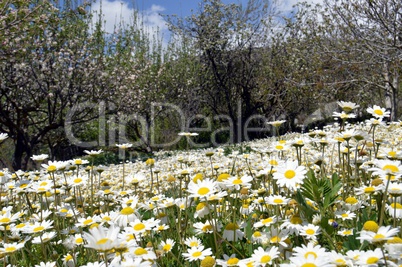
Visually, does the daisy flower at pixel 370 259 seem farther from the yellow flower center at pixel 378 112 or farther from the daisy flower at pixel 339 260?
the yellow flower center at pixel 378 112

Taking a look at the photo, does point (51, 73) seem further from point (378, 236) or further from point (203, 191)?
point (378, 236)

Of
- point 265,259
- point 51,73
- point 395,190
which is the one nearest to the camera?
point 265,259

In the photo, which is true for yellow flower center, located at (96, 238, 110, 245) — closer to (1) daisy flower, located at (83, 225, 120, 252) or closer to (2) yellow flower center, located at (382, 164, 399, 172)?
(1) daisy flower, located at (83, 225, 120, 252)

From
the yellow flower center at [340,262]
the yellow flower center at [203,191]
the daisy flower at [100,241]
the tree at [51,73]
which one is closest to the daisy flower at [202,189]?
the yellow flower center at [203,191]

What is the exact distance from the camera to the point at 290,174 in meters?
1.58

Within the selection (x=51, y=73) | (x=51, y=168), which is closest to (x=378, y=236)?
(x=51, y=168)

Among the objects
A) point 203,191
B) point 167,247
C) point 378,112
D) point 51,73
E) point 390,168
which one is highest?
point 51,73

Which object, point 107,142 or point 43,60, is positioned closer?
point 43,60

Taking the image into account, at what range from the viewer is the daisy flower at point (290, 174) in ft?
4.98

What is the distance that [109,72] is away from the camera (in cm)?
1255

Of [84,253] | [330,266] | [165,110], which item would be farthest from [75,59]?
[330,266]

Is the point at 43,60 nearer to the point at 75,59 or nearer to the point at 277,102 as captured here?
the point at 75,59

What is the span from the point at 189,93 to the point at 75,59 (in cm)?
595

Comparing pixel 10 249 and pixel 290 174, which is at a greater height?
pixel 290 174
